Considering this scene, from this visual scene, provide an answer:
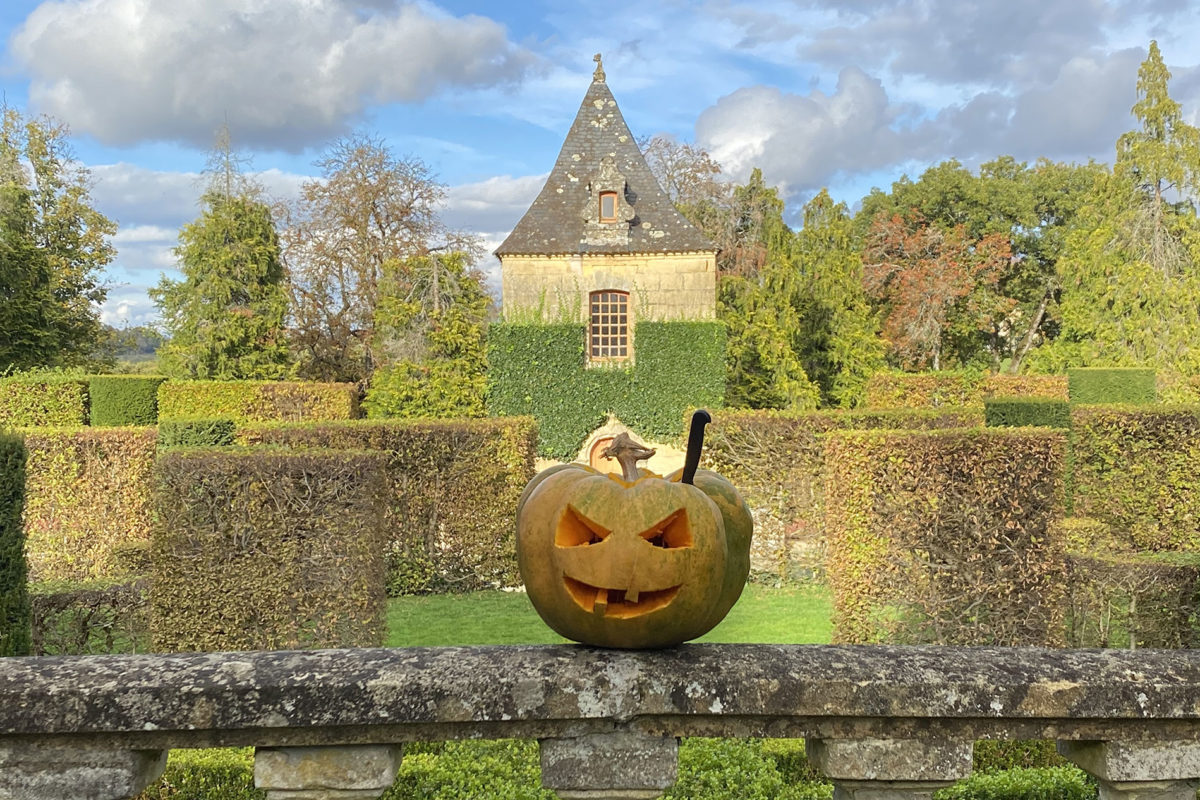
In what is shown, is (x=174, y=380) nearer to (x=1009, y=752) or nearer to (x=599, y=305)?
(x=599, y=305)

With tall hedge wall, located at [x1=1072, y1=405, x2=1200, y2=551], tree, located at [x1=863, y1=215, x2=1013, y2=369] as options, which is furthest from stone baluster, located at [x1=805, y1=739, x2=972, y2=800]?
tree, located at [x1=863, y1=215, x2=1013, y2=369]

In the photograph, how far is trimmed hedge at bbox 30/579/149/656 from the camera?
7625 mm

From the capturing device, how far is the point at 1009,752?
4.89 metres

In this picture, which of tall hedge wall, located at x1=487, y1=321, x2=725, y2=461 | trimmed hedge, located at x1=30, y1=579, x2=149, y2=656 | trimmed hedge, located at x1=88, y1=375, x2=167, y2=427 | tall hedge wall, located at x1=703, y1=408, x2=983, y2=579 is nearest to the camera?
trimmed hedge, located at x1=30, y1=579, x2=149, y2=656

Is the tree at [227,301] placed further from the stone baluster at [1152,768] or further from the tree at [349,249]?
the stone baluster at [1152,768]

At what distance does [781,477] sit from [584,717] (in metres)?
12.3

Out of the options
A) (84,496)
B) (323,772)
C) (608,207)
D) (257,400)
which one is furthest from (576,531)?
(608,207)

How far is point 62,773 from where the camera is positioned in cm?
190

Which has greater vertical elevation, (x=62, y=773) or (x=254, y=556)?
(x=62, y=773)

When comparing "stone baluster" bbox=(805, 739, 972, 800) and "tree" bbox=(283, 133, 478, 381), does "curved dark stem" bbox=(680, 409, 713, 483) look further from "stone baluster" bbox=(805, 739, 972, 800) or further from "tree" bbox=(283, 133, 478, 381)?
"tree" bbox=(283, 133, 478, 381)

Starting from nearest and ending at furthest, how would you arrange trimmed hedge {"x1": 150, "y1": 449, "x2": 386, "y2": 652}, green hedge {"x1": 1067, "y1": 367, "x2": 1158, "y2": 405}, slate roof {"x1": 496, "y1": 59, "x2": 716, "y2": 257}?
trimmed hedge {"x1": 150, "y1": 449, "x2": 386, "y2": 652} → green hedge {"x1": 1067, "y1": 367, "x2": 1158, "y2": 405} → slate roof {"x1": 496, "y1": 59, "x2": 716, "y2": 257}

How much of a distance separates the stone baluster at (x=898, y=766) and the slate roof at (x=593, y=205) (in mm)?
22155

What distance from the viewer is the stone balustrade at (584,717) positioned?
190cm

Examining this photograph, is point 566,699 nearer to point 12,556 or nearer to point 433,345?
point 12,556
